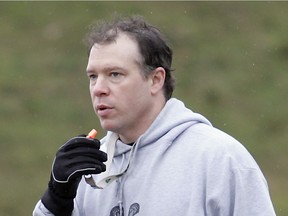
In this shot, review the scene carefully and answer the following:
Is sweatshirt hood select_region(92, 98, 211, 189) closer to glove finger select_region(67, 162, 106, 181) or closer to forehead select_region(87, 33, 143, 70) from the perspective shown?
glove finger select_region(67, 162, 106, 181)

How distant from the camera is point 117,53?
5121 millimetres

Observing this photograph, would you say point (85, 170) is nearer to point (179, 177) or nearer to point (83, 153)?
point (83, 153)

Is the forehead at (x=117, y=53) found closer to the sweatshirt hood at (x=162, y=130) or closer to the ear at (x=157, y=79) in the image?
the ear at (x=157, y=79)

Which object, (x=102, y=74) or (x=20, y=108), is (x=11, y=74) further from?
(x=102, y=74)

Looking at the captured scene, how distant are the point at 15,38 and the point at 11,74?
0.88 meters

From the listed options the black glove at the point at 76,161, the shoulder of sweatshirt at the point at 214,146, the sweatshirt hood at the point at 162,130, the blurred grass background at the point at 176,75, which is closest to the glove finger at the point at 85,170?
the black glove at the point at 76,161

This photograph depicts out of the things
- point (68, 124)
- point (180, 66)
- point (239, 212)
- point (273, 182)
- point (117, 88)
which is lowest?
point (239, 212)

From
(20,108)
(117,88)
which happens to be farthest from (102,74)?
(20,108)

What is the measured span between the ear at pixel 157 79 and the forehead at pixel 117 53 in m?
0.11

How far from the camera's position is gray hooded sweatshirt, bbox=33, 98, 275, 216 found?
16.2ft

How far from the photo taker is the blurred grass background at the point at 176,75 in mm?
12391

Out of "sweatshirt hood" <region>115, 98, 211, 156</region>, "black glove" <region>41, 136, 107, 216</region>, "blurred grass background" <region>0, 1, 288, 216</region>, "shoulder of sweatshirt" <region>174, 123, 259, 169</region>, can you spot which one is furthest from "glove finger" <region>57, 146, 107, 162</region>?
"blurred grass background" <region>0, 1, 288, 216</region>

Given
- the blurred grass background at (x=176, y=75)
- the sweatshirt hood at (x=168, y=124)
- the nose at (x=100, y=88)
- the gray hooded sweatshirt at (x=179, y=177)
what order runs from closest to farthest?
the gray hooded sweatshirt at (x=179, y=177) < the nose at (x=100, y=88) < the sweatshirt hood at (x=168, y=124) < the blurred grass background at (x=176, y=75)

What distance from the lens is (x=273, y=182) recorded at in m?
12.2
